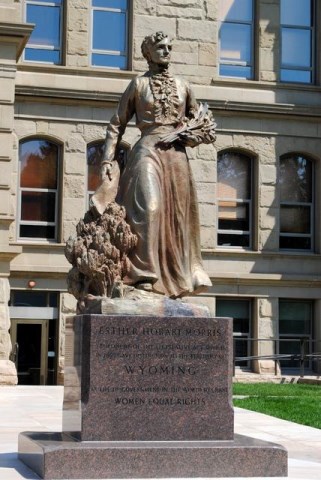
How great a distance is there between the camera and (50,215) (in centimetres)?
3091

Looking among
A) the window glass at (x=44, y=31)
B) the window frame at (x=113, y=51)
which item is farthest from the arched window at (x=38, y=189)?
the window frame at (x=113, y=51)

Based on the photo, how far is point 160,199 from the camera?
1117cm

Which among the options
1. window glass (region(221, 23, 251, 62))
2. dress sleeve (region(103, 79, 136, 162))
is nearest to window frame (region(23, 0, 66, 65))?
window glass (region(221, 23, 251, 62))

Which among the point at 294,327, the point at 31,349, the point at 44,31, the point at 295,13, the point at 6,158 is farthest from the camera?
the point at 295,13

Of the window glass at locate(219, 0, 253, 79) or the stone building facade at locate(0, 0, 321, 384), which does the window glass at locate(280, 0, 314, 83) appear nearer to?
the stone building facade at locate(0, 0, 321, 384)

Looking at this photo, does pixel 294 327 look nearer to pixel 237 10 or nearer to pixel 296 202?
pixel 296 202

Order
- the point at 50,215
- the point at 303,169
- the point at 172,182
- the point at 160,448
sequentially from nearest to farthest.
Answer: the point at 160,448
the point at 172,182
the point at 50,215
the point at 303,169

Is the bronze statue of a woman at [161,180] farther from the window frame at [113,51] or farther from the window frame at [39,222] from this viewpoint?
the window frame at [113,51]

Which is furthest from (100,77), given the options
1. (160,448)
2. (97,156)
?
(160,448)

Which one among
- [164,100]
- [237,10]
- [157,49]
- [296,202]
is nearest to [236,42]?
[237,10]

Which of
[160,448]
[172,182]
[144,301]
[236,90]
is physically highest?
[236,90]

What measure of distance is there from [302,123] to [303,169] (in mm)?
1421

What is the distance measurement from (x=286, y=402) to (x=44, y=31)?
15.6 m

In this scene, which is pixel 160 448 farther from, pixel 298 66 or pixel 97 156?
pixel 298 66
